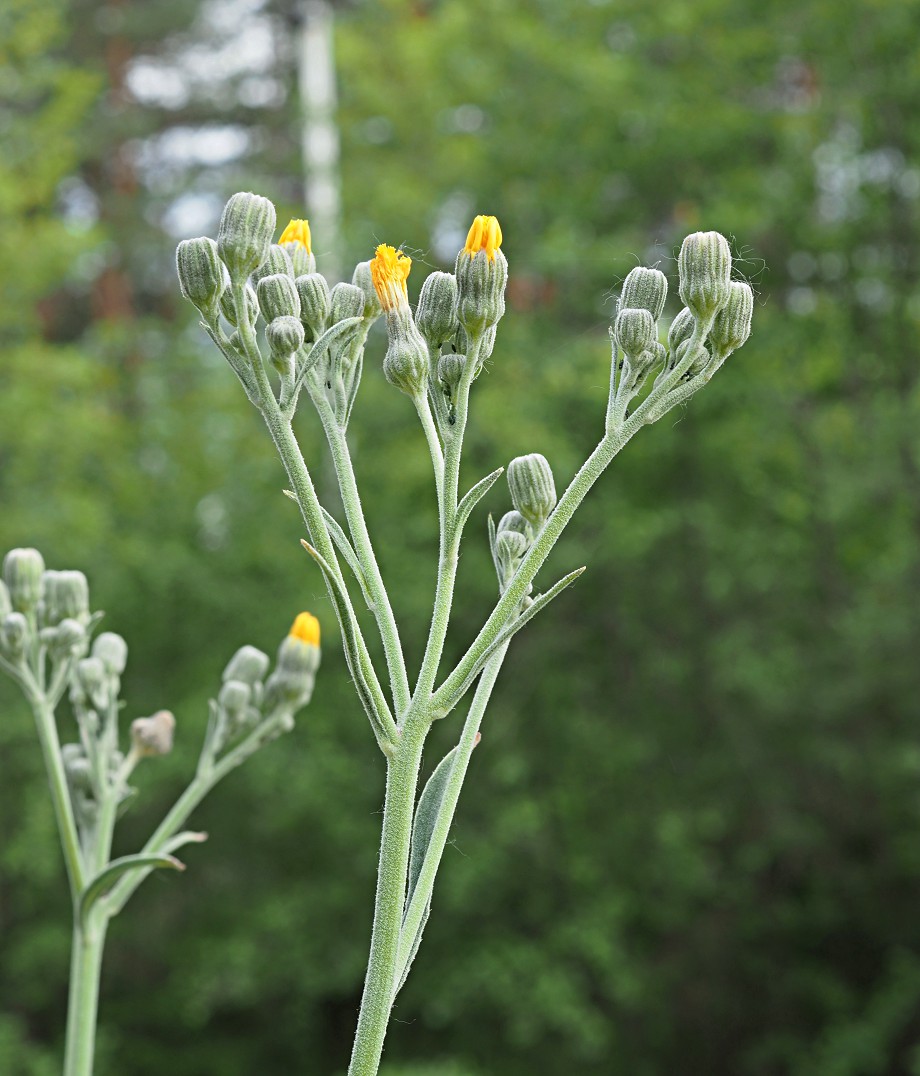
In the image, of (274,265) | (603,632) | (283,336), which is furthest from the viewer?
(603,632)

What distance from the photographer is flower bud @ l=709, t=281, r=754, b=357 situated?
5.41 ft

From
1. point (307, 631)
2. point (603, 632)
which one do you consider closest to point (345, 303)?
point (307, 631)

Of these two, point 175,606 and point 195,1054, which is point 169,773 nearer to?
point 175,606

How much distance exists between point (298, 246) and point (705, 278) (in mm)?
547

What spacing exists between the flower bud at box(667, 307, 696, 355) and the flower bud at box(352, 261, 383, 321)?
38cm

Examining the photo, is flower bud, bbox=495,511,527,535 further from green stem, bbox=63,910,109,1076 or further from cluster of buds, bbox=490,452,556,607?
green stem, bbox=63,910,109,1076

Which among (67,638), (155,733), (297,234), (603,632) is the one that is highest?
(297,234)

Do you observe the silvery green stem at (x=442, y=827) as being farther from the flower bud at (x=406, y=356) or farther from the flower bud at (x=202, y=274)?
the flower bud at (x=202, y=274)

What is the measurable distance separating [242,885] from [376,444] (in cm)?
380

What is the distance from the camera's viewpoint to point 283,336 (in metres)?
1.62

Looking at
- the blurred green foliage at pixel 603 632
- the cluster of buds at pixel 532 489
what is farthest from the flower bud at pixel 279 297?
the blurred green foliage at pixel 603 632

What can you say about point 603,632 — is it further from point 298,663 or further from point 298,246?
point 298,246

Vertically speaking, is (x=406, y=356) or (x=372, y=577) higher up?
(x=406, y=356)

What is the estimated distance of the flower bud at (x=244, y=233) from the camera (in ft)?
5.32
